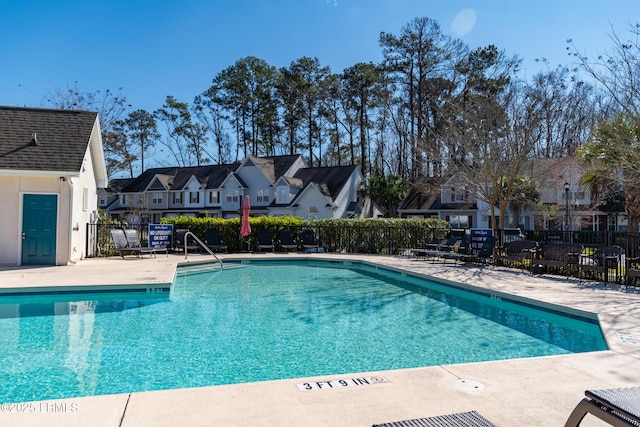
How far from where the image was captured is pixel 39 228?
12922 millimetres

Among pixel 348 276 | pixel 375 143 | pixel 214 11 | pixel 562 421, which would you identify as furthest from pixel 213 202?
pixel 562 421

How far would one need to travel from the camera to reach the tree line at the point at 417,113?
48.7 feet

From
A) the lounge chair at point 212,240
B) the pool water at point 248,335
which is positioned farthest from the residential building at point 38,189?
the lounge chair at point 212,240

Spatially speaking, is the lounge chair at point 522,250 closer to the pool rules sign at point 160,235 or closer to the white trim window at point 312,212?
the pool rules sign at point 160,235

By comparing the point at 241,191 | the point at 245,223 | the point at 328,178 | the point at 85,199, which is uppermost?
the point at 328,178

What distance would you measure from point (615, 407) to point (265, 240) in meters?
17.5

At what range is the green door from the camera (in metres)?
12.8

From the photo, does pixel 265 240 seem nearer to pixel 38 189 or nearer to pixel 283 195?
pixel 38 189

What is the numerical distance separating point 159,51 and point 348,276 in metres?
15.9

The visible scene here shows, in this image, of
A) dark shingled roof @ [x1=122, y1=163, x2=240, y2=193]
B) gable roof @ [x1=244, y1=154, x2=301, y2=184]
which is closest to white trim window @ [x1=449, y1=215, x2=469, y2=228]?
gable roof @ [x1=244, y1=154, x2=301, y2=184]

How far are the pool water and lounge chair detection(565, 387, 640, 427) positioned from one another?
3.20 metres

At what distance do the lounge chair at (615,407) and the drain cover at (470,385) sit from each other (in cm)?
155

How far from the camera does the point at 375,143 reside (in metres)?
42.3

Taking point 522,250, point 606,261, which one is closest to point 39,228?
point 522,250
